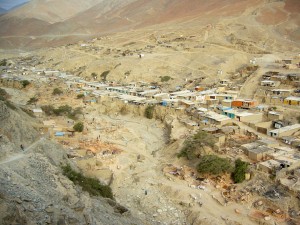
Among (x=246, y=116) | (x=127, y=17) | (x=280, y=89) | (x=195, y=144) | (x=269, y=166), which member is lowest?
(x=269, y=166)

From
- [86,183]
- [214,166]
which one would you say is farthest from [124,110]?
[86,183]

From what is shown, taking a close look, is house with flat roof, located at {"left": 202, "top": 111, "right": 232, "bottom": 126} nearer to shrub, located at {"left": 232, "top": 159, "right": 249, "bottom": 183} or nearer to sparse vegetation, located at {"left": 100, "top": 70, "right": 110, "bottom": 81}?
shrub, located at {"left": 232, "top": 159, "right": 249, "bottom": 183}

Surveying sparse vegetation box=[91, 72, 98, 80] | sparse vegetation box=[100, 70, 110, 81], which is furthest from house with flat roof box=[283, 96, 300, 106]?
sparse vegetation box=[91, 72, 98, 80]

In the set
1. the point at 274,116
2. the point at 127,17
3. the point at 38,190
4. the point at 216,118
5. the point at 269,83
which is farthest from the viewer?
the point at 127,17

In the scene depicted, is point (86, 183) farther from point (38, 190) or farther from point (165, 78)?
point (165, 78)

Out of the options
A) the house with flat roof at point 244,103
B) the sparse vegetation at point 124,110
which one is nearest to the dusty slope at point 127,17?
the house with flat roof at point 244,103

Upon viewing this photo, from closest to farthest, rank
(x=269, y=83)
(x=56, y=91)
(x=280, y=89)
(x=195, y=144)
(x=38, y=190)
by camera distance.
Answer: (x=38, y=190) → (x=195, y=144) → (x=280, y=89) → (x=269, y=83) → (x=56, y=91)

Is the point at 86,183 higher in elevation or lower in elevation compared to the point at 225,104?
lower

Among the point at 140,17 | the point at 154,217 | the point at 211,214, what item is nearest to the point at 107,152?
the point at 154,217
